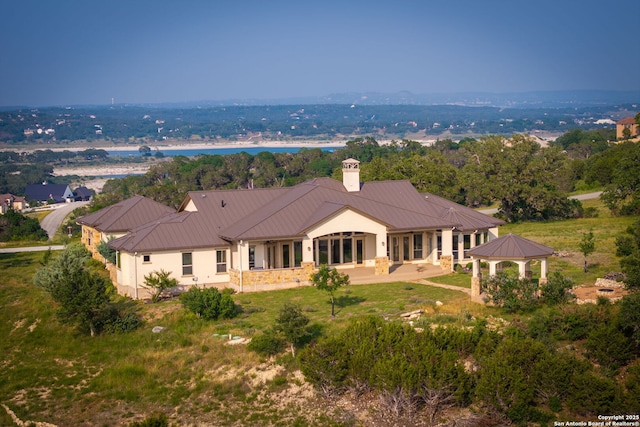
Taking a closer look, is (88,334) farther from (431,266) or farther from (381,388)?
(431,266)

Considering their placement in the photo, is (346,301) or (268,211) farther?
(268,211)

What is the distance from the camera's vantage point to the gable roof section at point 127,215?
4394cm

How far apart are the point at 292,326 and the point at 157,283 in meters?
9.54

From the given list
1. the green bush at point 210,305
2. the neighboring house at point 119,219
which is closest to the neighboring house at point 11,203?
the neighboring house at point 119,219

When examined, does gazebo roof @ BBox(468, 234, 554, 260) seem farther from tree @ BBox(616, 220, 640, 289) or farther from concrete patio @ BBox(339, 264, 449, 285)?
concrete patio @ BBox(339, 264, 449, 285)

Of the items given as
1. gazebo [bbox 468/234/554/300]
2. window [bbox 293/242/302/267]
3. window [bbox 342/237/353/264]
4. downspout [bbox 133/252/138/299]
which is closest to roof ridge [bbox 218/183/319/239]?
window [bbox 293/242/302/267]

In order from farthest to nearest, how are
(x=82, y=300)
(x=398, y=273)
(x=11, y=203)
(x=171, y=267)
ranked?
1. (x=11, y=203)
2. (x=398, y=273)
3. (x=171, y=267)
4. (x=82, y=300)

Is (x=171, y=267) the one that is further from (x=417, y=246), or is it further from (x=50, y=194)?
(x=50, y=194)

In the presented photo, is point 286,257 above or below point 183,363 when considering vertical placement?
above

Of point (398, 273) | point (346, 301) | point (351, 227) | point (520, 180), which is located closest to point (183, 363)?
point (346, 301)

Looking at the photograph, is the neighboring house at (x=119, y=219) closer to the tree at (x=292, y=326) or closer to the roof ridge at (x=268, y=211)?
the roof ridge at (x=268, y=211)

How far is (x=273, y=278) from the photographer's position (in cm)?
3728

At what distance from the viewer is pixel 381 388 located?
2444cm

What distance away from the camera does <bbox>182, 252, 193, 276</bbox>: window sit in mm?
37312
